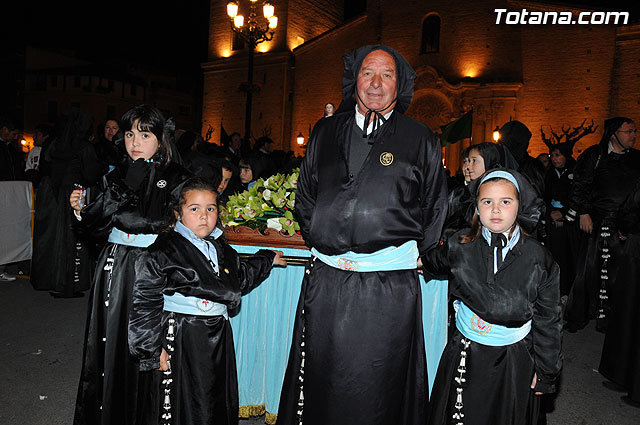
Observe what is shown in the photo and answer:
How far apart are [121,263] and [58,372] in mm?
2135

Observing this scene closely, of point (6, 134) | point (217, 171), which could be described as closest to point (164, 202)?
point (217, 171)

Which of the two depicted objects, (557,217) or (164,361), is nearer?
(164,361)

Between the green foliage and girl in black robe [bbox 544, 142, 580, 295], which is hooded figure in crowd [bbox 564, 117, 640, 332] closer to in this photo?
girl in black robe [bbox 544, 142, 580, 295]

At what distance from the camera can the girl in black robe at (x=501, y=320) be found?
8.59 ft

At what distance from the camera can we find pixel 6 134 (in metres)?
7.93

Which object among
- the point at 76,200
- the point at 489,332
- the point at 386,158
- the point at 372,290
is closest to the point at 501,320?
the point at 489,332

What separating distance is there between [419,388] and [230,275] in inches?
50.4

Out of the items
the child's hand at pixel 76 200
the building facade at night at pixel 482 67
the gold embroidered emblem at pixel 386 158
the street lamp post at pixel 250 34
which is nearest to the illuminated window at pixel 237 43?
the building facade at night at pixel 482 67

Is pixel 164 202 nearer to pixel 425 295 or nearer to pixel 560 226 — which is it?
pixel 425 295

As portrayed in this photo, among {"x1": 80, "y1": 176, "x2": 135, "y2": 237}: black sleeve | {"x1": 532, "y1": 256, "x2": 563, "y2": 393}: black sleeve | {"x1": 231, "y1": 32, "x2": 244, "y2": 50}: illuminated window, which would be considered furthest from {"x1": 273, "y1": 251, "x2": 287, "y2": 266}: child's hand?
{"x1": 231, "y1": 32, "x2": 244, "y2": 50}: illuminated window

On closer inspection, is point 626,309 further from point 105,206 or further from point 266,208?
point 105,206

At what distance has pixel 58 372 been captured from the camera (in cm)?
436

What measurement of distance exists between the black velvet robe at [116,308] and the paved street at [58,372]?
794mm

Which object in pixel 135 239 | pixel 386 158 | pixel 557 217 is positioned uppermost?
pixel 386 158
